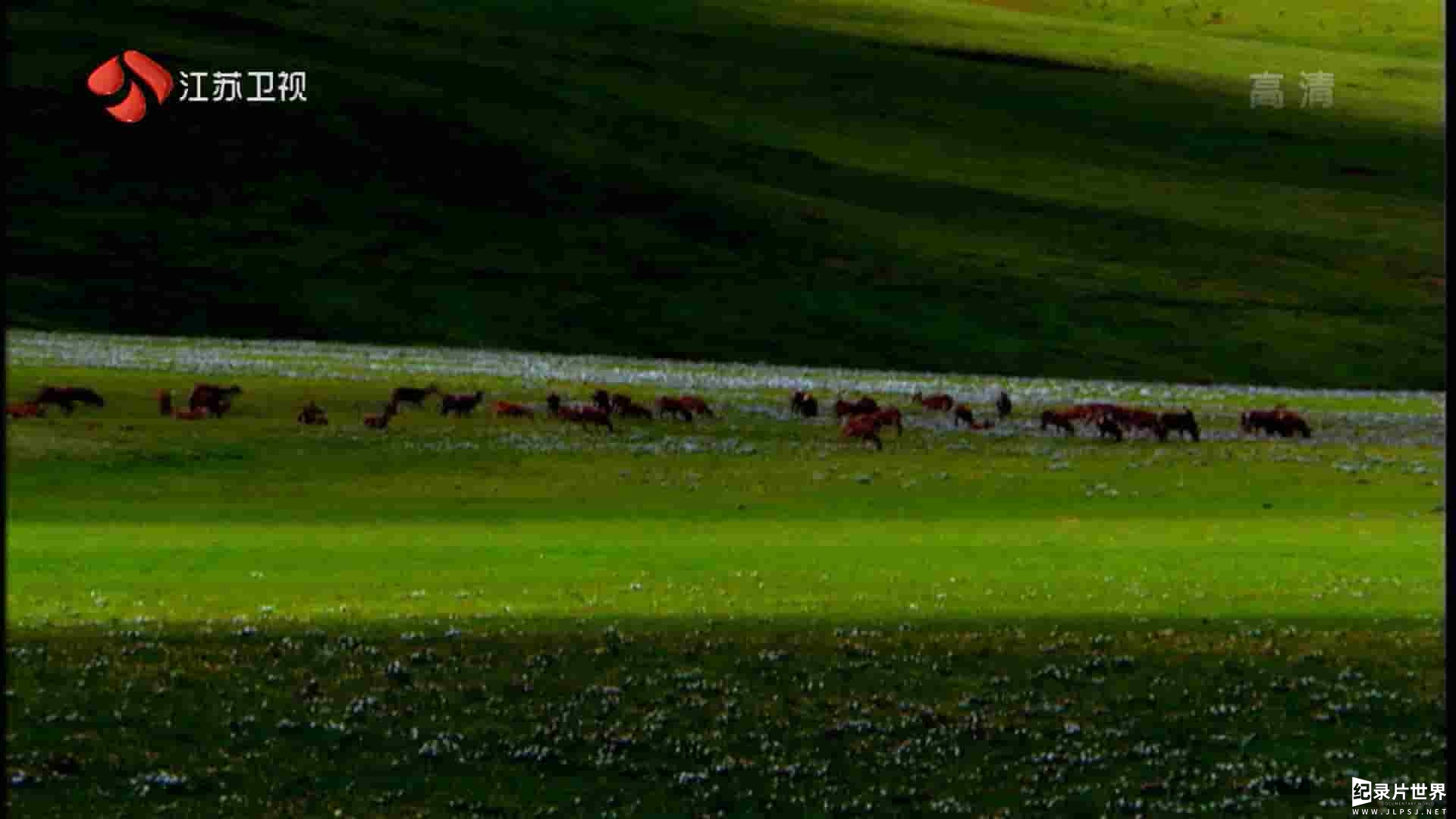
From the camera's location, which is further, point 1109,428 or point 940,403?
point 940,403

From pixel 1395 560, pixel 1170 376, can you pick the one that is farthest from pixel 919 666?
pixel 1170 376

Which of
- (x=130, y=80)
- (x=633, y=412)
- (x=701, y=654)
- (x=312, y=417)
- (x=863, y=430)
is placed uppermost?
(x=130, y=80)

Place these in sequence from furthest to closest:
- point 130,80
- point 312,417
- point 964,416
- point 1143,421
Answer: point 130,80 < point 964,416 < point 1143,421 < point 312,417

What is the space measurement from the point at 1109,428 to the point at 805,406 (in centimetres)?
1017

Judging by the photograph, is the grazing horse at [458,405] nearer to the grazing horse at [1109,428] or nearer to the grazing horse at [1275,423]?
the grazing horse at [1109,428]

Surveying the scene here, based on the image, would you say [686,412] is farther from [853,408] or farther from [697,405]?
[853,408]

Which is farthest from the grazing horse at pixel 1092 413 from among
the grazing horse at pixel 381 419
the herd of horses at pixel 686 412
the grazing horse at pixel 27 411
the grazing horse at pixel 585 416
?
the grazing horse at pixel 27 411

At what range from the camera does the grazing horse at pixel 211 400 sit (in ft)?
201

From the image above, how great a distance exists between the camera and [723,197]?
141 meters

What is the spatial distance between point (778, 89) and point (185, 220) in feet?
216

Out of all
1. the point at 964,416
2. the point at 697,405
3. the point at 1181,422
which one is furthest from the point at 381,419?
the point at 1181,422

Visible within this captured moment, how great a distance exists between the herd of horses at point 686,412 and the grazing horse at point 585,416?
0.08 feet

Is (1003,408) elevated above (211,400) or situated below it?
above

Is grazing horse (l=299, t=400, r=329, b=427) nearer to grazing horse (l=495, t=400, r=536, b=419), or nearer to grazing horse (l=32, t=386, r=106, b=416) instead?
grazing horse (l=495, t=400, r=536, b=419)
